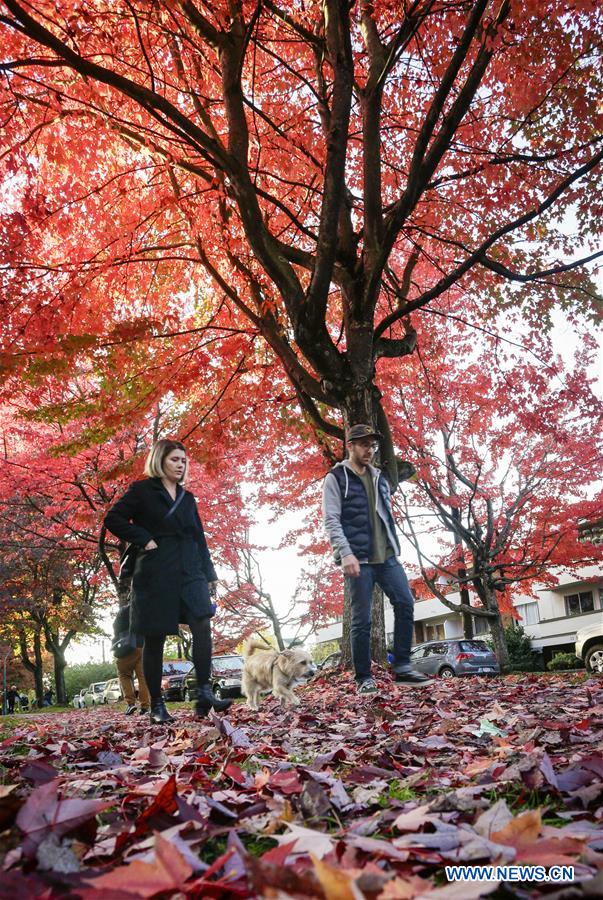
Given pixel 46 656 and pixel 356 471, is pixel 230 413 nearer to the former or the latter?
pixel 356 471

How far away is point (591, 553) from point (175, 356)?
13273 mm

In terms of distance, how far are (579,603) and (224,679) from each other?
67.2ft

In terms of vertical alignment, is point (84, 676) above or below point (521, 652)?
below

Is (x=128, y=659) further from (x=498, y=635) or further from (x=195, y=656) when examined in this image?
(x=498, y=635)

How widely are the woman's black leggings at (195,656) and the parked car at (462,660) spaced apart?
15791 mm

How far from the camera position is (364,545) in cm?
516

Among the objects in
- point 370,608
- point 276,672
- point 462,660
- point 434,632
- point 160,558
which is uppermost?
point 160,558

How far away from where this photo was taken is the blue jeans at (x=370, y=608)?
16.4ft

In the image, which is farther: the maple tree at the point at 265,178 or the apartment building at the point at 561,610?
the apartment building at the point at 561,610

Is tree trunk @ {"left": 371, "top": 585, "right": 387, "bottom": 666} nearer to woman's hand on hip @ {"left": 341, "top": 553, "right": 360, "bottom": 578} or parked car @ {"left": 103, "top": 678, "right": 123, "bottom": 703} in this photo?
woman's hand on hip @ {"left": 341, "top": 553, "right": 360, "bottom": 578}

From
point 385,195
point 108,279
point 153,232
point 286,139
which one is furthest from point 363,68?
point 108,279

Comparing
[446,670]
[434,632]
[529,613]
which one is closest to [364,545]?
[446,670]

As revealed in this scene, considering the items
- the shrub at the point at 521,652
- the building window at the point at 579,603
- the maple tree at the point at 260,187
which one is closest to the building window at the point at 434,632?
the building window at the point at 579,603

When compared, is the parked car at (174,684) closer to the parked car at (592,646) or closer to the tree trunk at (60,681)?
the tree trunk at (60,681)
